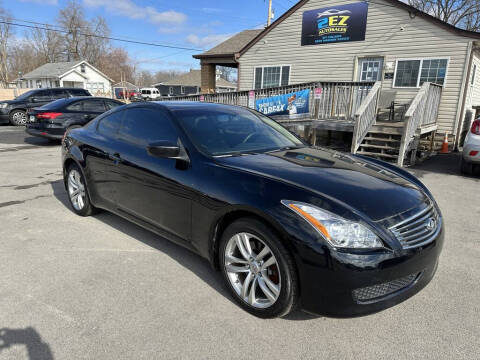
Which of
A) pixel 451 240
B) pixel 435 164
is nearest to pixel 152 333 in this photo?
pixel 451 240

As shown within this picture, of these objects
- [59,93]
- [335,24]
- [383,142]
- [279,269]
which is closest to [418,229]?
[279,269]

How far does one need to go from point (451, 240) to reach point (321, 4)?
40.1 feet

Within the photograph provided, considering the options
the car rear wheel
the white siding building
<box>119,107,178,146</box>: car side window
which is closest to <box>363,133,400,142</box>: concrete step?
the white siding building

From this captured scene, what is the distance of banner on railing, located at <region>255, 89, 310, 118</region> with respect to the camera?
10.7 m

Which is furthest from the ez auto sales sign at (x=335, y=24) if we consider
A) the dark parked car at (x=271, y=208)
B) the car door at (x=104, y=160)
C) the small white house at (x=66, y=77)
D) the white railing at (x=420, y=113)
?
the small white house at (x=66, y=77)

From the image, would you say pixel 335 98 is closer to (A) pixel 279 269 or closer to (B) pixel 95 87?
(A) pixel 279 269

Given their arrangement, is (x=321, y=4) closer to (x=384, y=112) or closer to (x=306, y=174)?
(x=384, y=112)

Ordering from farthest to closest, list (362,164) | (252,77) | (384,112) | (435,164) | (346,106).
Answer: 1. (252,77)
2. (384,112)
3. (346,106)
4. (435,164)
5. (362,164)

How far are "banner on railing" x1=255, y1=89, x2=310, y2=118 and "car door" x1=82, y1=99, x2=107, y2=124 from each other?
17.2ft

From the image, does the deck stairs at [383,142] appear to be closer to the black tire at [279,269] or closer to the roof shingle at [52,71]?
the black tire at [279,269]

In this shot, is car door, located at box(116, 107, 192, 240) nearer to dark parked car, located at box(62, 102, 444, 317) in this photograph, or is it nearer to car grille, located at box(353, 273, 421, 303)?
dark parked car, located at box(62, 102, 444, 317)

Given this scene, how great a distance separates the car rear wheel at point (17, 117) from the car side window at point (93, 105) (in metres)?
7.07

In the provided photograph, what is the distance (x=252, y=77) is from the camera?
52.8 ft

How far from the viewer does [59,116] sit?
10.0m
